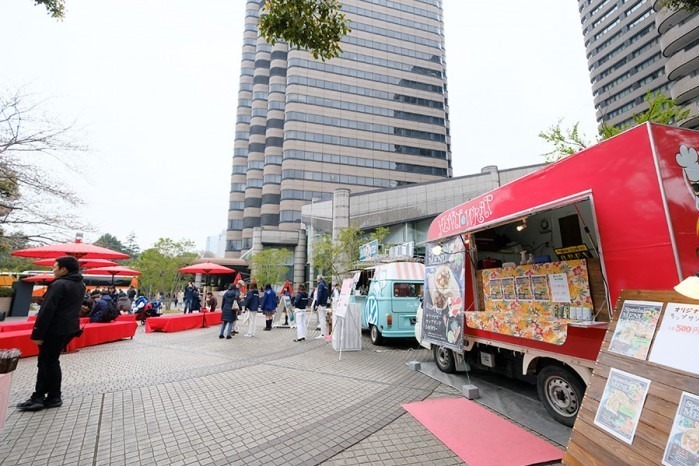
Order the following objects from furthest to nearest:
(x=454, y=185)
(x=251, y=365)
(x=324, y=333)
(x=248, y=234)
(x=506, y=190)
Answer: (x=248, y=234)
(x=454, y=185)
(x=324, y=333)
(x=251, y=365)
(x=506, y=190)

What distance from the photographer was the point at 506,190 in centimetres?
489

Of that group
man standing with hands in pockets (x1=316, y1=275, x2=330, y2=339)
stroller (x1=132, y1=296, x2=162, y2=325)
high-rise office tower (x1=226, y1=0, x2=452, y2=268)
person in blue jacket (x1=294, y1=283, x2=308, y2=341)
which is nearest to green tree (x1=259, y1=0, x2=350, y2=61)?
person in blue jacket (x1=294, y1=283, x2=308, y2=341)

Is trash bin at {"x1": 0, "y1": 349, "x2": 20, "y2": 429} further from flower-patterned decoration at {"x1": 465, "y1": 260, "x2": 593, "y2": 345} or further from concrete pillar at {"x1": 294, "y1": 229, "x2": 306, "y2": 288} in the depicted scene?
concrete pillar at {"x1": 294, "y1": 229, "x2": 306, "y2": 288}

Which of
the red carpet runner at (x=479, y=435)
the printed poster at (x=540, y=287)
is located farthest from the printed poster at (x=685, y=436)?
the printed poster at (x=540, y=287)

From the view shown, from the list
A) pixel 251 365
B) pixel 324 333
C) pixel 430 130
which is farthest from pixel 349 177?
pixel 251 365

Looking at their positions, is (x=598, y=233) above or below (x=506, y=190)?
below

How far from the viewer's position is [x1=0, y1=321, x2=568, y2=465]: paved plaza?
316cm

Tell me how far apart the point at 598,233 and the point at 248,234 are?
53.4 m

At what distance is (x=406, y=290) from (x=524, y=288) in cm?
388

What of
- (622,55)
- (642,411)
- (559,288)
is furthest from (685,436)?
(622,55)

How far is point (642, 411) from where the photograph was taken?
229cm

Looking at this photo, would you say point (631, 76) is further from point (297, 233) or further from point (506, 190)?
point (506, 190)

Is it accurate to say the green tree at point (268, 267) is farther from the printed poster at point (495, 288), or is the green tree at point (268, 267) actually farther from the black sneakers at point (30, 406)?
the printed poster at point (495, 288)

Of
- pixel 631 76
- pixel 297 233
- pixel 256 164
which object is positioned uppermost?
pixel 631 76
